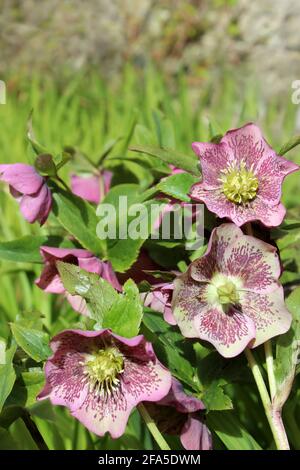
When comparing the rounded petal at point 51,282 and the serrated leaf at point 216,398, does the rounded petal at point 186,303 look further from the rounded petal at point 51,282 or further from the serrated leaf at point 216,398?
the rounded petal at point 51,282

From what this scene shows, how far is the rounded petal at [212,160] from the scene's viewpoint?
576 millimetres

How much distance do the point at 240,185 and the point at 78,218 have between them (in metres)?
0.18

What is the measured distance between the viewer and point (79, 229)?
0.67 meters

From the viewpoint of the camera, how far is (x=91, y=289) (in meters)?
0.53

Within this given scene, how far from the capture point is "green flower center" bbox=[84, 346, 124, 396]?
0.51m

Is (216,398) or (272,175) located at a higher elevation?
(272,175)

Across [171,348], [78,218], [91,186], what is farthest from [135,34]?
[171,348]

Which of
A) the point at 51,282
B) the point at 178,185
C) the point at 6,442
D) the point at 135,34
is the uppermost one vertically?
the point at 135,34

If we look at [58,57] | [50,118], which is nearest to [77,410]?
[50,118]

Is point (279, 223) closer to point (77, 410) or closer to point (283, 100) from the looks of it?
point (77, 410)

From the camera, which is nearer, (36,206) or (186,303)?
(186,303)

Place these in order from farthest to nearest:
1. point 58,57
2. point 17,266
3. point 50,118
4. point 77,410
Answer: point 58,57 < point 50,118 < point 17,266 < point 77,410

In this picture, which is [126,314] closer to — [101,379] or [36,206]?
[101,379]
